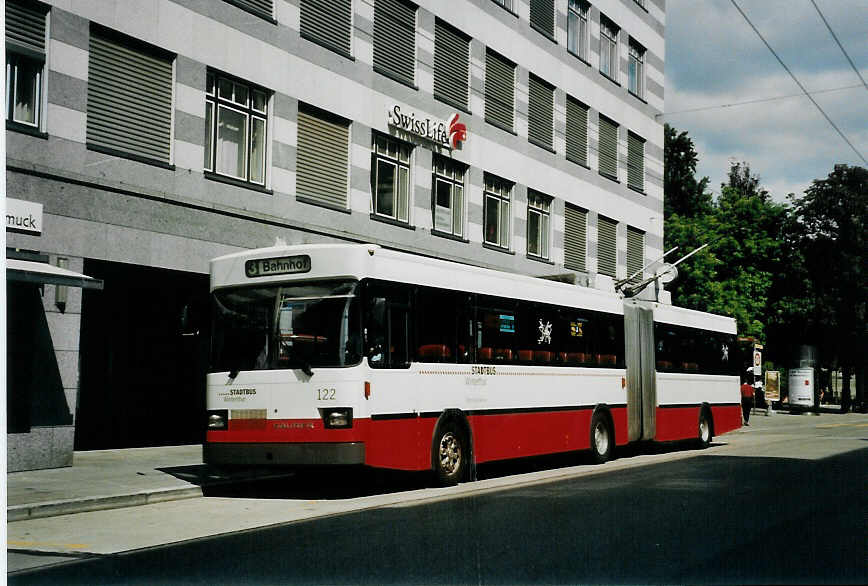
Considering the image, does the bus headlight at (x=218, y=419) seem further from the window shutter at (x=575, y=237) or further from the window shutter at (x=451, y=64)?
the window shutter at (x=575, y=237)

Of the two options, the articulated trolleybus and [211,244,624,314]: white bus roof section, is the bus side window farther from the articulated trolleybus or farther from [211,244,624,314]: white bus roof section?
[211,244,624,314]: white bus roof section

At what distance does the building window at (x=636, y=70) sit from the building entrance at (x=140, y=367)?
20.7m

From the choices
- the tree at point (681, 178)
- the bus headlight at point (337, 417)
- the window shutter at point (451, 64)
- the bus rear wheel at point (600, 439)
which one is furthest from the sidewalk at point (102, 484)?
the tree at point (681, 178)

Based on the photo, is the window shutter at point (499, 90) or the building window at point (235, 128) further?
the window shutter at point (499, 90)

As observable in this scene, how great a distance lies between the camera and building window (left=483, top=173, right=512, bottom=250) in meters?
29.3

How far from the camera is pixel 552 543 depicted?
8969 millimetres

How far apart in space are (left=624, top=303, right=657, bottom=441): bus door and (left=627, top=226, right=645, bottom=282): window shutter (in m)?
16.4

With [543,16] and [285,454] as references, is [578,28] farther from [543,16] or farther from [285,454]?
[285,454]

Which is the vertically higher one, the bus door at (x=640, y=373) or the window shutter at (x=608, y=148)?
the window shutter at (x=608, y=148)

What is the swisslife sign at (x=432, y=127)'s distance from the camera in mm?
25156

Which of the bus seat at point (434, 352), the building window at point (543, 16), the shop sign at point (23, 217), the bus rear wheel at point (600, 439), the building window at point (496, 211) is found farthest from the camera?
the building window at point (543, 16)

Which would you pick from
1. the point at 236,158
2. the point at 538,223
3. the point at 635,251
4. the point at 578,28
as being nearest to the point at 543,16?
the point at 578,28

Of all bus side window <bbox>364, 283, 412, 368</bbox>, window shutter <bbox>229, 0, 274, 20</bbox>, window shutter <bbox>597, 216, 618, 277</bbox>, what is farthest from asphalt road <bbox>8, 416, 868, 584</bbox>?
window shutter <bbox>597, 216, 618, 277</bbox>

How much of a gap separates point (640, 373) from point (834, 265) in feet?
141
